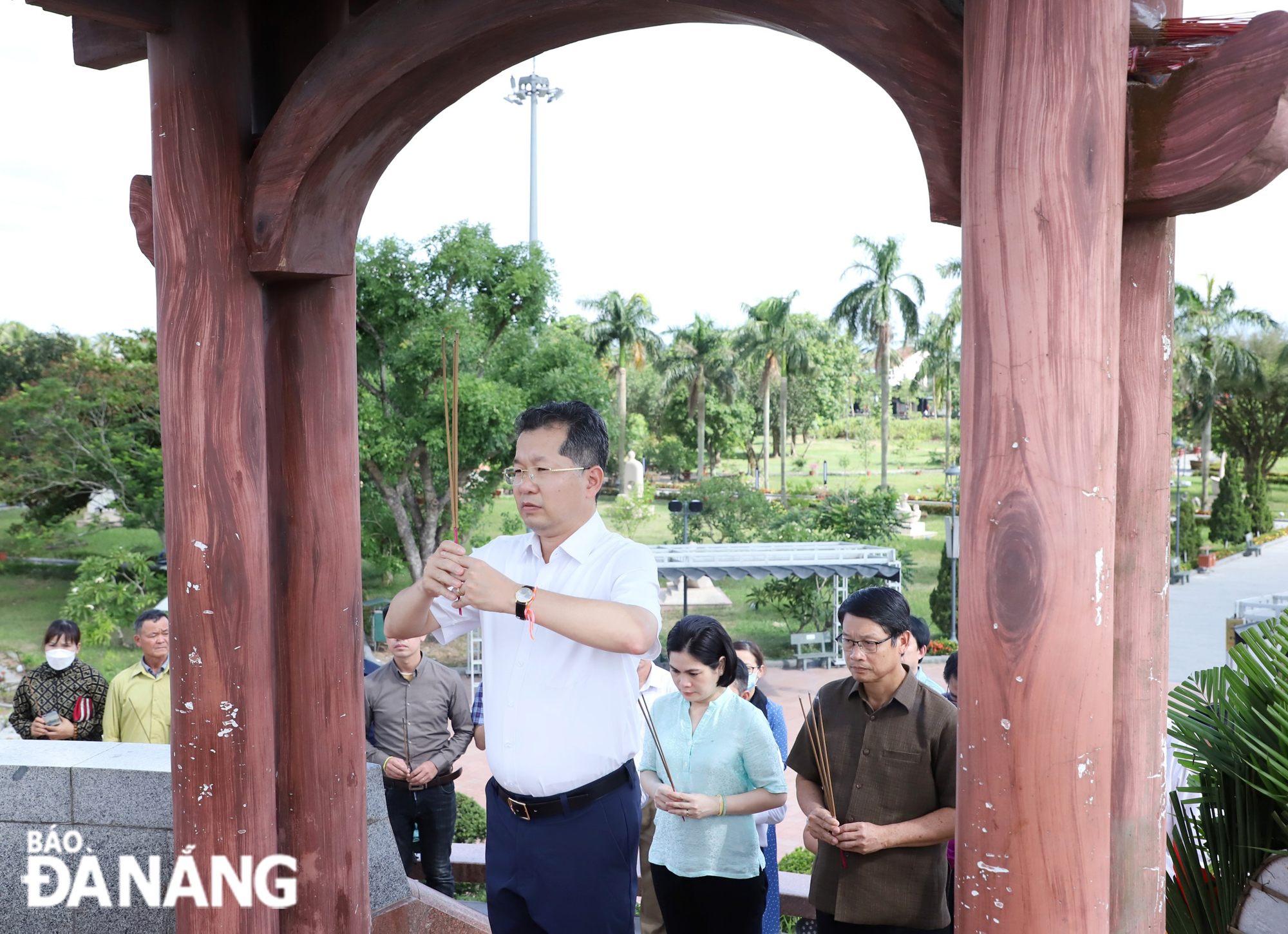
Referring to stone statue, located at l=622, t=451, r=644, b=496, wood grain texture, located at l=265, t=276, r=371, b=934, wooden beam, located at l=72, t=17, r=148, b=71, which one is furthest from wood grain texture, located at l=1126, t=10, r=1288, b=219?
stone statue, located at l=622, t=451, r=644, b=496

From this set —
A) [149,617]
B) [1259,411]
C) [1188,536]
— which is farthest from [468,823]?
[1259,411]

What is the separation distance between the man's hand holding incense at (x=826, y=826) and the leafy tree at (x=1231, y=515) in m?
26.4

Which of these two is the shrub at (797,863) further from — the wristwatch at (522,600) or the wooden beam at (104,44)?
the wooden beam at (104,44)

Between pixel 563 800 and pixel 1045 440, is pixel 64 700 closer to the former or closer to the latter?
pixel 563 800

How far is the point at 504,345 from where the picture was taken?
52.2ft

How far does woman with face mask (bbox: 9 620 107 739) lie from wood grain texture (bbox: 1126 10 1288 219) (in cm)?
439

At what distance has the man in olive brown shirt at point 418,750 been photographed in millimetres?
4387

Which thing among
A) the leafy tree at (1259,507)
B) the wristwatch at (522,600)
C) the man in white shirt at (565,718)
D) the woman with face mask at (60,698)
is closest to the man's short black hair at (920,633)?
the man in white shirt at (565,718)

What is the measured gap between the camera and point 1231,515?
987 inches

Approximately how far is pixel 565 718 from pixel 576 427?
0.62 m

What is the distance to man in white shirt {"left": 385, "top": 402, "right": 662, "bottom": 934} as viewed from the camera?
85.7 inches

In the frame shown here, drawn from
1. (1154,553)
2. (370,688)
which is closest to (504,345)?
(370,688)

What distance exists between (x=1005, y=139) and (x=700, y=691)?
6.30 feet

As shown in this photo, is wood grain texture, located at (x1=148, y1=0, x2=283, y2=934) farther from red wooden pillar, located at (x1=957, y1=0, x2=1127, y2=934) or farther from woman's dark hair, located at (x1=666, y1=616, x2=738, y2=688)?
red wooden pillar, located at (x1=957, y1=0, x2=1127, y2=934)
